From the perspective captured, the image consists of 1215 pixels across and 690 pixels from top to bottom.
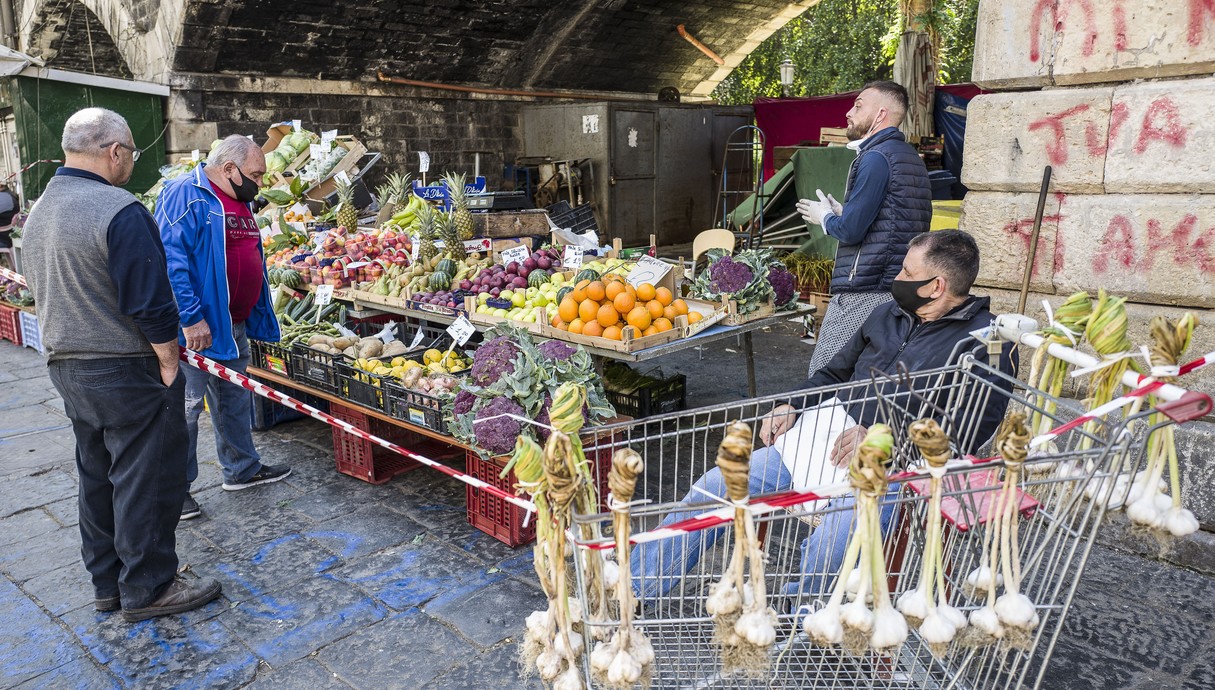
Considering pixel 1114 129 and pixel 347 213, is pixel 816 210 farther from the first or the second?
pixel 347 213

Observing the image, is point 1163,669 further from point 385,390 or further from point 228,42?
point 228,42

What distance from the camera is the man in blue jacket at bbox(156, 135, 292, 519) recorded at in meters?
4.19

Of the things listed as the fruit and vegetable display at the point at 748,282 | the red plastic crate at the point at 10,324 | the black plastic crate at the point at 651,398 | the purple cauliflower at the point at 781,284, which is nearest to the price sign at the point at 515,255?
the black plastic crate at the point at 651,398

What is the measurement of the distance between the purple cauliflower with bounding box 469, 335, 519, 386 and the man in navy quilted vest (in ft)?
5.47

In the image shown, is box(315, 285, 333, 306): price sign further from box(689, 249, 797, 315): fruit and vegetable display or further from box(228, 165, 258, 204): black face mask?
box(689, 249, 797, 315): fruit and vegetable display

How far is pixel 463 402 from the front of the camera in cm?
404

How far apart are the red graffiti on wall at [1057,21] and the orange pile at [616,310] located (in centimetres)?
212

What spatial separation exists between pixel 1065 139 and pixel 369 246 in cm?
461

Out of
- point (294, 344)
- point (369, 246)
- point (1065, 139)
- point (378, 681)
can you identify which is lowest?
point (378, 681)

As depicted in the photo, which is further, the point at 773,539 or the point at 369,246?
the point at 369,246

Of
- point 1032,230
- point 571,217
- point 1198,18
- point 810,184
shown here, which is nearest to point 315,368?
point 571,217

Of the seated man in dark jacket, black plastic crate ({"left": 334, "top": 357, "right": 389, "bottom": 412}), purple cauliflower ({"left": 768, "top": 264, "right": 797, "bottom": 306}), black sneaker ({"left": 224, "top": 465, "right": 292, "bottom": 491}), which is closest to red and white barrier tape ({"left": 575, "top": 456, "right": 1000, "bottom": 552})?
the seated man in dark jacket

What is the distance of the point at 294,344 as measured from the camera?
531 centimetres

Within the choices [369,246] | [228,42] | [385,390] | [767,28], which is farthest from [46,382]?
[767,28]
